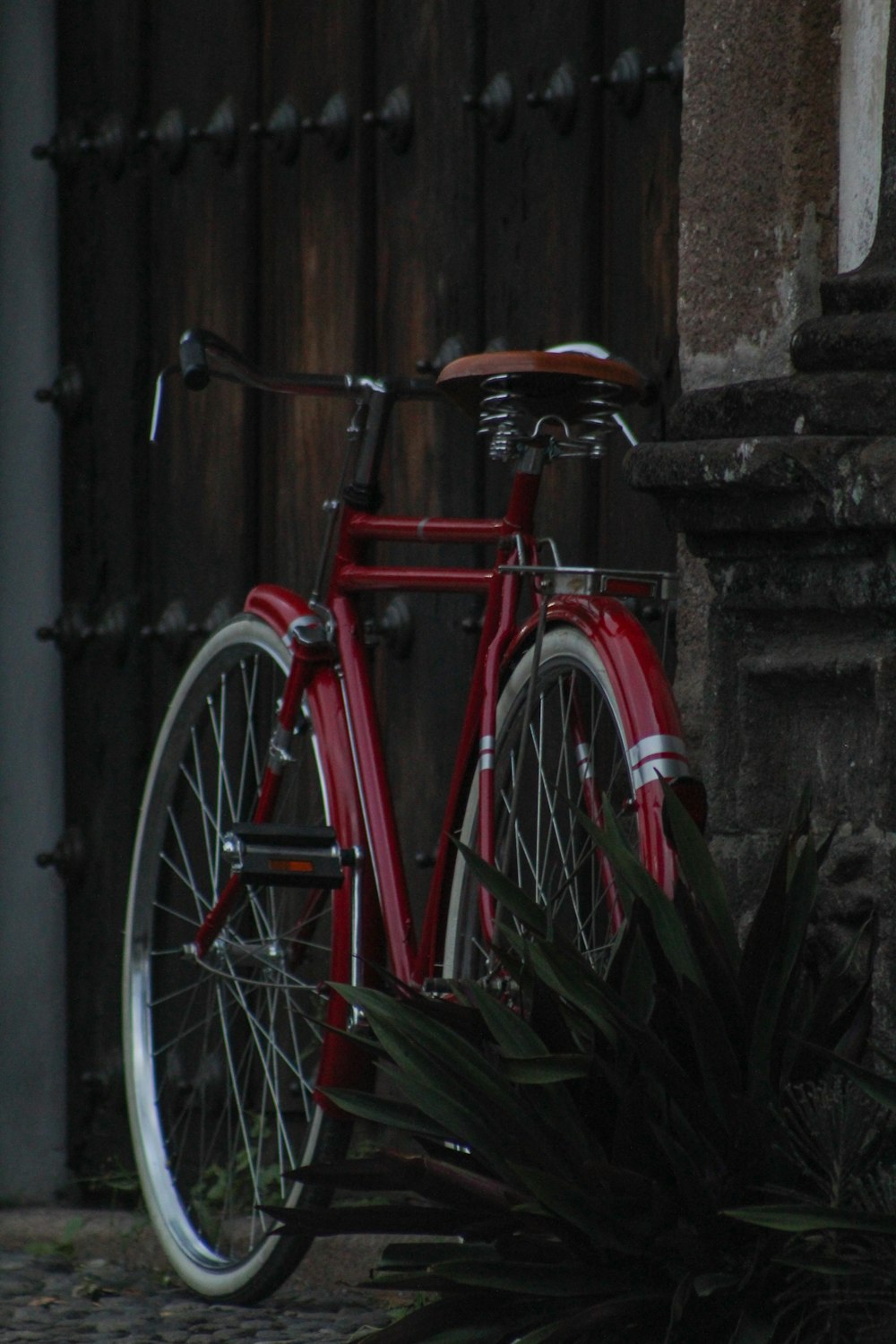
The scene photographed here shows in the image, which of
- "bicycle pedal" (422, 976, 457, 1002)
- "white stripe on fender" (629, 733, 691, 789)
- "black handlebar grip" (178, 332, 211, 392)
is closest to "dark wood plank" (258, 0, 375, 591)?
"black handlebar grip" (178, 332, 211, 392)

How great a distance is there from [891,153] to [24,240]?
7.37ft

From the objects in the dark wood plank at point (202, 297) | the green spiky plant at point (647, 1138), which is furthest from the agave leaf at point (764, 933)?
the dark wood plank at point (202, 297)

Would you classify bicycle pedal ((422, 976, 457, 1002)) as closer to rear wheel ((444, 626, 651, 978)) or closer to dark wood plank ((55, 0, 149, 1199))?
rear wheel ((444, 626, 651, 978))

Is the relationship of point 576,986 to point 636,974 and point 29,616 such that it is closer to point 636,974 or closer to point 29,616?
point 636,974

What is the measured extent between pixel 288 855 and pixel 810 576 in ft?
3.05

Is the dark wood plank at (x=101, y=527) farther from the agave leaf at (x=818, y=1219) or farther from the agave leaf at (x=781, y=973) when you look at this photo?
the agave leaf at (x=818, y=1219)

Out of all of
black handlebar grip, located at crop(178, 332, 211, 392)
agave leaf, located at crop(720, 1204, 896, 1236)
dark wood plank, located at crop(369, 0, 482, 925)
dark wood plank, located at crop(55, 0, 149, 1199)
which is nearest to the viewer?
agave leaf, located at crop(720, 1204, 896, 1236)

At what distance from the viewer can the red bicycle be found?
2.53 meters

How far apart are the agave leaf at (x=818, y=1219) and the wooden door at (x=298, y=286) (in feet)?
4.62

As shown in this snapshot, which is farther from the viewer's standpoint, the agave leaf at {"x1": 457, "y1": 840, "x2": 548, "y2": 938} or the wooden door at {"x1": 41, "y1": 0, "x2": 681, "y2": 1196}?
the wooden door at {"x1": 41, "y1": 0, "x2": 681, "y2": 1196}

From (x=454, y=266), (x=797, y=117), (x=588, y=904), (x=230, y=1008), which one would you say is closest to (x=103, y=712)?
(x=230, y=1008)

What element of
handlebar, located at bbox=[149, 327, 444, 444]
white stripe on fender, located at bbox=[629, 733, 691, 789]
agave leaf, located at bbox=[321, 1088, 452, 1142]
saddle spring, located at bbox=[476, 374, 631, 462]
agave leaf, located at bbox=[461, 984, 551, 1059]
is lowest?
agave leaf, located at bbox=[321, 1088, 452, 1142]

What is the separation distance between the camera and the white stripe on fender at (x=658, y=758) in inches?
92.2

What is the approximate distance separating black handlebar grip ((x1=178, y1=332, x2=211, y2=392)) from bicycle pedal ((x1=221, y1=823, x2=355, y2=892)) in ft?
1.98
